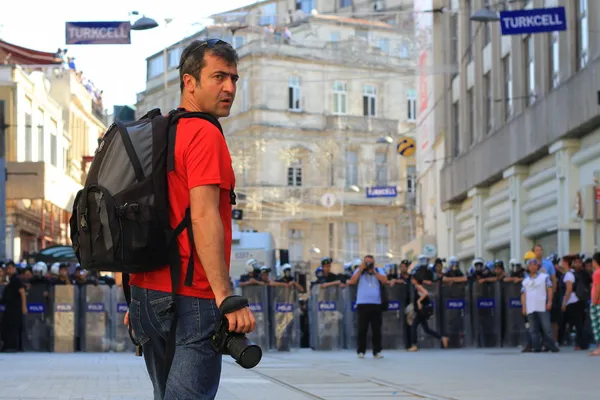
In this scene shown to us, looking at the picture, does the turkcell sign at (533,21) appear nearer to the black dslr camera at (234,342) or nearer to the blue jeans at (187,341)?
the blue jeans at (187,341)

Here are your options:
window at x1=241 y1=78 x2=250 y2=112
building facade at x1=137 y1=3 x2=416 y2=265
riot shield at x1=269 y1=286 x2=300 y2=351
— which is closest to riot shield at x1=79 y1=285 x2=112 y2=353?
riot shield at x1=269 y1=286 x2=300 y2=351

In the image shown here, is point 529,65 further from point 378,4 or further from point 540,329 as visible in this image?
point 378,4

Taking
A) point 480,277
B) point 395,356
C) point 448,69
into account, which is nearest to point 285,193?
point 448,69

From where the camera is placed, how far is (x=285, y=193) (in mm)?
80312

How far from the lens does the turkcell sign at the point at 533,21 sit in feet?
84.7

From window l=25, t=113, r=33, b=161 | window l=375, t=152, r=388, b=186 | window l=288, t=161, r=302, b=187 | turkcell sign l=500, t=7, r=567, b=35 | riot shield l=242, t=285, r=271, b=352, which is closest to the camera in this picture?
turkcell sign l=500, t=7, r=567, b=35

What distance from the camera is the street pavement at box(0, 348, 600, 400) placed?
45.4 ft

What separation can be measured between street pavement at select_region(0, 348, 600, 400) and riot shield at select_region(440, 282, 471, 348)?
5002 mm

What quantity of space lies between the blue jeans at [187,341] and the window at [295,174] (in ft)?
252

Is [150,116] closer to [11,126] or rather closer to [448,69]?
[448,69]

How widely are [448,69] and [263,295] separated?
23.1 metres

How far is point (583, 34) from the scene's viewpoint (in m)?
32.0

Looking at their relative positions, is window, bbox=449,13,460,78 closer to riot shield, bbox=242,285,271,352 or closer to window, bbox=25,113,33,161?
window, bbox=25,113,33,161

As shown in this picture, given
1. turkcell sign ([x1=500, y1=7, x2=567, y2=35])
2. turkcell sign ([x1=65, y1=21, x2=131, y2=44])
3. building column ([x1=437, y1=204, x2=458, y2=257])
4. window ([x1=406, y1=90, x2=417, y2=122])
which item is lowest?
building column ([x1=437, y1=204, x2=458, y2=257])
